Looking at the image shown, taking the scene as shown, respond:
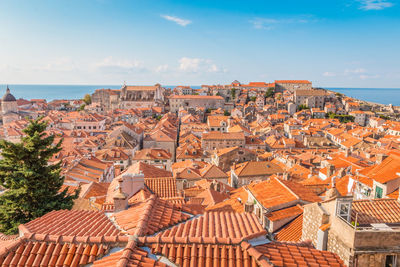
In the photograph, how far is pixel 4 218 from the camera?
40.8ft

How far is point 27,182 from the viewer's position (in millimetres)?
Answer: 12531

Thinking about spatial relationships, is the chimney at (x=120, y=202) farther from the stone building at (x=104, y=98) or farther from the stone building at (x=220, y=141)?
the stone building at (x=104, y=98)

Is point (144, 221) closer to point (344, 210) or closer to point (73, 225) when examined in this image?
point (73, 225)

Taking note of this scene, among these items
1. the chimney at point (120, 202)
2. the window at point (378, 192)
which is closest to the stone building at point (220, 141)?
the window at point (378, 192)

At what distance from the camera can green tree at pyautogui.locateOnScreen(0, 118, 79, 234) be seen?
12.4m

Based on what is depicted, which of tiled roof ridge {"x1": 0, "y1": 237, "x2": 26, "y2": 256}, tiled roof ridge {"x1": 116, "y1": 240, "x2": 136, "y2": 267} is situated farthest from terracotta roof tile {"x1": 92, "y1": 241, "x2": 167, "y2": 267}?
tiled roof ridge {"x1": 0, "y1": 237, "x2": 26, "y2": 256}

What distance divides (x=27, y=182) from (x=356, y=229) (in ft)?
44.3

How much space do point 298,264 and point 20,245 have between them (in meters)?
5.58

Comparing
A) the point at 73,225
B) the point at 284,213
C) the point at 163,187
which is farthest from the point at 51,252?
the point at 163,187

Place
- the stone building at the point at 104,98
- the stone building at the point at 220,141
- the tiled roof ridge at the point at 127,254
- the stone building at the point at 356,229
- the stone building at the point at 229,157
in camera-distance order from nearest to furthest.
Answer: the tiled roof ridge at the point at 127,254 → the stone building at the point at 356,229 → the stone building at the point at 229,157 → the stone building at the point at 220,141 → the stone building at the point at 104,98

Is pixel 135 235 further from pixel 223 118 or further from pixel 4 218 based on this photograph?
pixel 223 118

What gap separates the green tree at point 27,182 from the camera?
12.4 meters

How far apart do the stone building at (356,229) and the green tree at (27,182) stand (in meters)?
11.7

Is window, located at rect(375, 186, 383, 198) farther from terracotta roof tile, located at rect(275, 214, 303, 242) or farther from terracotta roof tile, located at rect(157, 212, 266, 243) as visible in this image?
terracotta roof tile, located at rect(157, 212, 266, 243)
